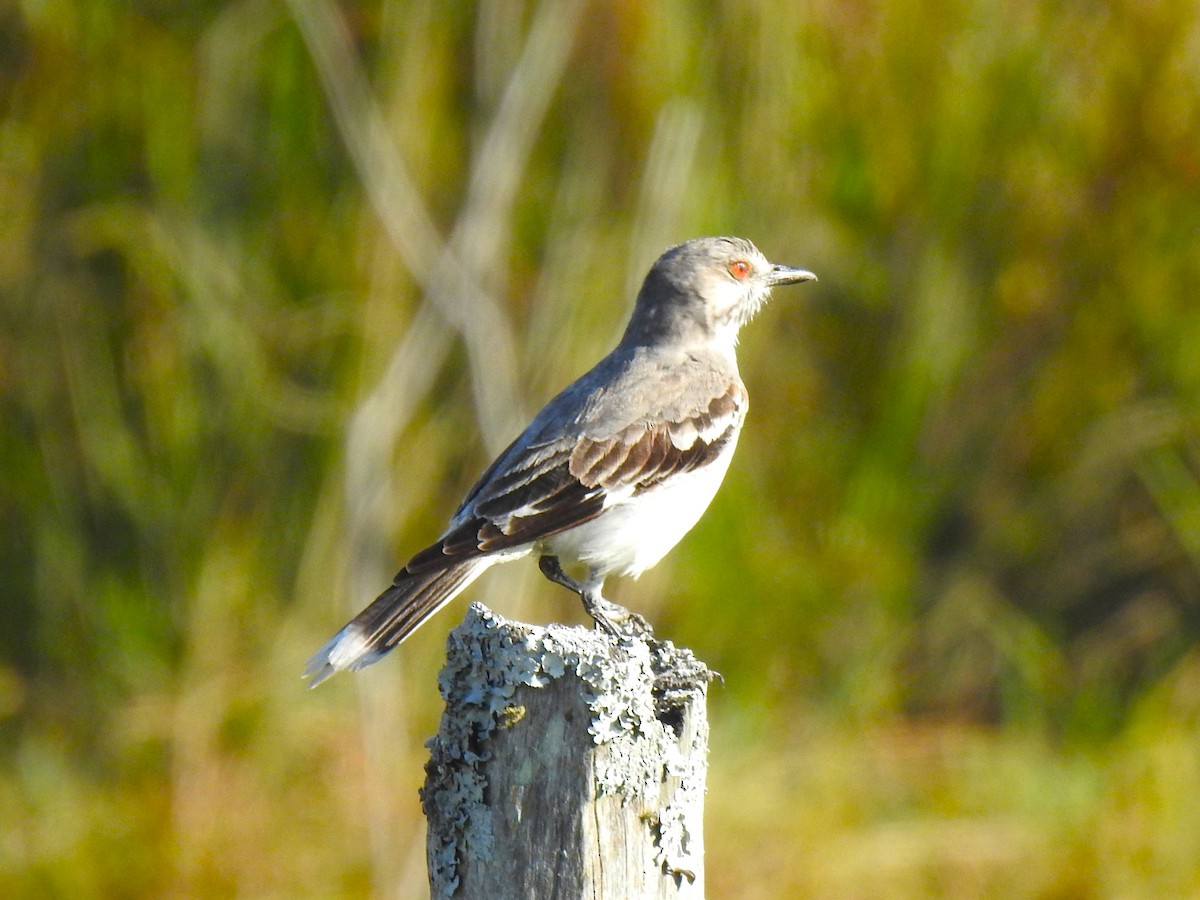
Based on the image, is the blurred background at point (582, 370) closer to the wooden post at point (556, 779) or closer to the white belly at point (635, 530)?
the white belly at point (635, 530)

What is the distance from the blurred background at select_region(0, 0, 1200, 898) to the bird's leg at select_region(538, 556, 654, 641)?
2.22 metres

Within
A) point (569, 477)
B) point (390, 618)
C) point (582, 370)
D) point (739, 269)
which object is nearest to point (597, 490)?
point (569, 477)

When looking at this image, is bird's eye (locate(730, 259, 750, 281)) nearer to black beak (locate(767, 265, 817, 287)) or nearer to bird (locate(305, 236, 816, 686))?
black beak (locate(767, 265, 817, 287))

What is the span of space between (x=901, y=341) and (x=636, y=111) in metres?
2.16

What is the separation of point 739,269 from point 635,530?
141 centimetres

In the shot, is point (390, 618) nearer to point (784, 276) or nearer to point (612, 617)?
point (612, 617)

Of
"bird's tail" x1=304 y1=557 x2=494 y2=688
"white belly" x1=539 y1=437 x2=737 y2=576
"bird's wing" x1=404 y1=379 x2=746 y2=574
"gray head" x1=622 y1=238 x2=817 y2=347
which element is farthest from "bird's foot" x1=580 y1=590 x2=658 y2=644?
"gray head" x1=622 y1=238 x2=817 y2=347

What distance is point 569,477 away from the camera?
448 centimetres

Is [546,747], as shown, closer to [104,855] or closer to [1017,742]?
[104,855]

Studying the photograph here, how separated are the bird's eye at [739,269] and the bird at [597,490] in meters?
0.27

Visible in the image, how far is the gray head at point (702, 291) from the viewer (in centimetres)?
540

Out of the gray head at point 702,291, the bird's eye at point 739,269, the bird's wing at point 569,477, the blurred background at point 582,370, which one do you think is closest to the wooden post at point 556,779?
the bird's wing at point 569,477

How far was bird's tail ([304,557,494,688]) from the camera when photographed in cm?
404

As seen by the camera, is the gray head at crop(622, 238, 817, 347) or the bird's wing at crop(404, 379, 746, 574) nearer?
the bird's wing at crop(404, 379, 746, 574)
